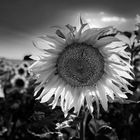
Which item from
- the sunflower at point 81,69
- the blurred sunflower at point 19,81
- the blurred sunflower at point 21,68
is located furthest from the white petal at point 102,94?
the blurred sunflower at point 21,68

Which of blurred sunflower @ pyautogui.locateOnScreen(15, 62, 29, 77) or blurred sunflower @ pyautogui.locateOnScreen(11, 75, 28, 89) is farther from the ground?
blurred sunflower @ pyautogui.locateOnScreen(15, 62, 29, 77)

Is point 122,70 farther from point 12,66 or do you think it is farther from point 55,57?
point 12,66

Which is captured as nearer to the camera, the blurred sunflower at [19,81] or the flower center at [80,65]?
the flower center at [80,65]

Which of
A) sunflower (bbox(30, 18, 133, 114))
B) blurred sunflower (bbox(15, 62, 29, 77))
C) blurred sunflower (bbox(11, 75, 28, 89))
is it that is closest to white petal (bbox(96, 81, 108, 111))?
sunflower (bbox(30, 18, 133, 114))

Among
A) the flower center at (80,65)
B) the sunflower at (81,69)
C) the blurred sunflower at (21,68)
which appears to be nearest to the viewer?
the sunflower at (81,69)

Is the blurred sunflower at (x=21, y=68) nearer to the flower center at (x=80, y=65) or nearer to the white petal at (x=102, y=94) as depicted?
the flower center at (x=80, y=65)

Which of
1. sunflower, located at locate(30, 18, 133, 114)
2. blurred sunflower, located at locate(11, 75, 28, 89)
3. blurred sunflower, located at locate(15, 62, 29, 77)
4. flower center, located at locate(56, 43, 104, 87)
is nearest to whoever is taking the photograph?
sunflower, located at locate(30, 18, 133, 114)

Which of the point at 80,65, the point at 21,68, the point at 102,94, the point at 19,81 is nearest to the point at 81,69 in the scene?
the point at 80,65

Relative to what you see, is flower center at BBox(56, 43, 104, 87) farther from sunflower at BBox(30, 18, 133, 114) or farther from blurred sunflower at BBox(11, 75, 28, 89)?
blurred sunflower at BBox(11, 75, 28, 89)
